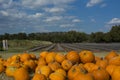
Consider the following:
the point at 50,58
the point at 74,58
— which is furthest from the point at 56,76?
the point at 50,58

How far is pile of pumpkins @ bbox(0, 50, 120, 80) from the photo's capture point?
5359 mm

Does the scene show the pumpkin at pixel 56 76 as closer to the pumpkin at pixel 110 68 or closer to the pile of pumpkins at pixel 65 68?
the pile of pumpkins at pixel 65 68

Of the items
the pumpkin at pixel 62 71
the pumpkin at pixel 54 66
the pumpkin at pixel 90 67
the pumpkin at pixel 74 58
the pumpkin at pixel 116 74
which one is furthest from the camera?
the pumpkin at pixel 74 58

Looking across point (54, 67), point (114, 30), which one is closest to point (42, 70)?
point (54, 67)

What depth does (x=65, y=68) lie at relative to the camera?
617 centimetres

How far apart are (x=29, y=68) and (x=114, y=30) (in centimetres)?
12161

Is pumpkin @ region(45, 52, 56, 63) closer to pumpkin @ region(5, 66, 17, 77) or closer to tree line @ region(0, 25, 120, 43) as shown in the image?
pumpkin @ region(5, 66, 17, 77)

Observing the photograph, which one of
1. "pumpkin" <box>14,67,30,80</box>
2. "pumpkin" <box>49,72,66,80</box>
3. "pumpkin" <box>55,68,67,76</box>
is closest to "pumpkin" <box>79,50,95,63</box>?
"pumpkin" <box>55,68,67,76</box>

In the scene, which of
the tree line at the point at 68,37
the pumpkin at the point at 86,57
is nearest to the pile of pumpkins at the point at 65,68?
the pumpkin at the point at 86,57

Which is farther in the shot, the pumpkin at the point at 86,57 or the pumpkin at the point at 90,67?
the pumpkin at the point at 86,57

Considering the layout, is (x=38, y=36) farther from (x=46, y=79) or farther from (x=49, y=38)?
(x=46, y=79)

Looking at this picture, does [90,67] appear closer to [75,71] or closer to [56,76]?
[75,71]

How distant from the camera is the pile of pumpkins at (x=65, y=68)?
5.36 m

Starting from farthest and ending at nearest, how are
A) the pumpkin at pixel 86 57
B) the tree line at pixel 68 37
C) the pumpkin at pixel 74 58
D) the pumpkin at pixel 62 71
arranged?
the tree line at pixel 68 37, the pumpkin at pixel 86 57, the pumpkin at pixel 74 58, the pumpkin at pixel 62 71
